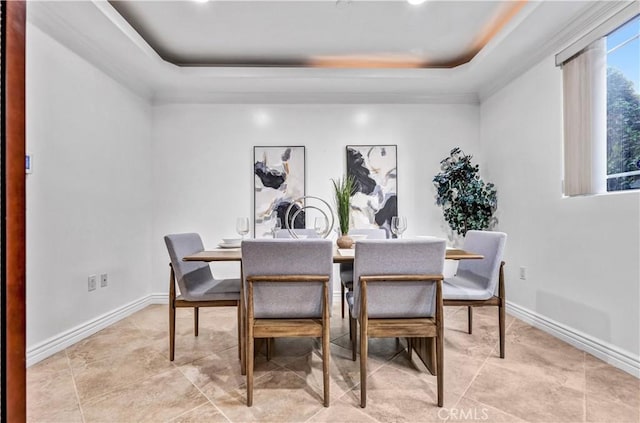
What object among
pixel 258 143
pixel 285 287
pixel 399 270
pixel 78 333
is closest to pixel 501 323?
pixel 399 270

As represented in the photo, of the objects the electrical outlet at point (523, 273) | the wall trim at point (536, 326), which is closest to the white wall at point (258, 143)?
the wall trim at point (536, 326)

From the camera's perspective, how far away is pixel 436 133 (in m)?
3.77

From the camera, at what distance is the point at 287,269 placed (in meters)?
1.62

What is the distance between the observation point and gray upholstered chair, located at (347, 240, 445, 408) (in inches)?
62.6

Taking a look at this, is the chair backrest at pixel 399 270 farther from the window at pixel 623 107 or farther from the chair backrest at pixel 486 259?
the window at pixel 623 107

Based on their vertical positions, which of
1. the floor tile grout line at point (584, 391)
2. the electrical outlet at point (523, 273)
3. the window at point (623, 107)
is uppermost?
the window at point (623, 107)

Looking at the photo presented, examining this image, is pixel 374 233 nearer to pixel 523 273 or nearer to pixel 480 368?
pixel 480 368

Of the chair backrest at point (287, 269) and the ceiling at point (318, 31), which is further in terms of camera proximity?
the ceiling at point (318, 31)

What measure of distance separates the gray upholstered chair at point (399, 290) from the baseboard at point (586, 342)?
1372 millimetres

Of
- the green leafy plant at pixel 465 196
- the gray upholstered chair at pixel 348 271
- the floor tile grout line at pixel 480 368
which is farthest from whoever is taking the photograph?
the green leafy plant at pixel 465 196

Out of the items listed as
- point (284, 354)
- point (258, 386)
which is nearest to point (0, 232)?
point (258, 386)

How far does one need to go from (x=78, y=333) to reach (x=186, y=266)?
1.20 m

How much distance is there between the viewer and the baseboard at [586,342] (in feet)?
6.46

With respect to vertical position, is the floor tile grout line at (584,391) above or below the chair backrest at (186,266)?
below
